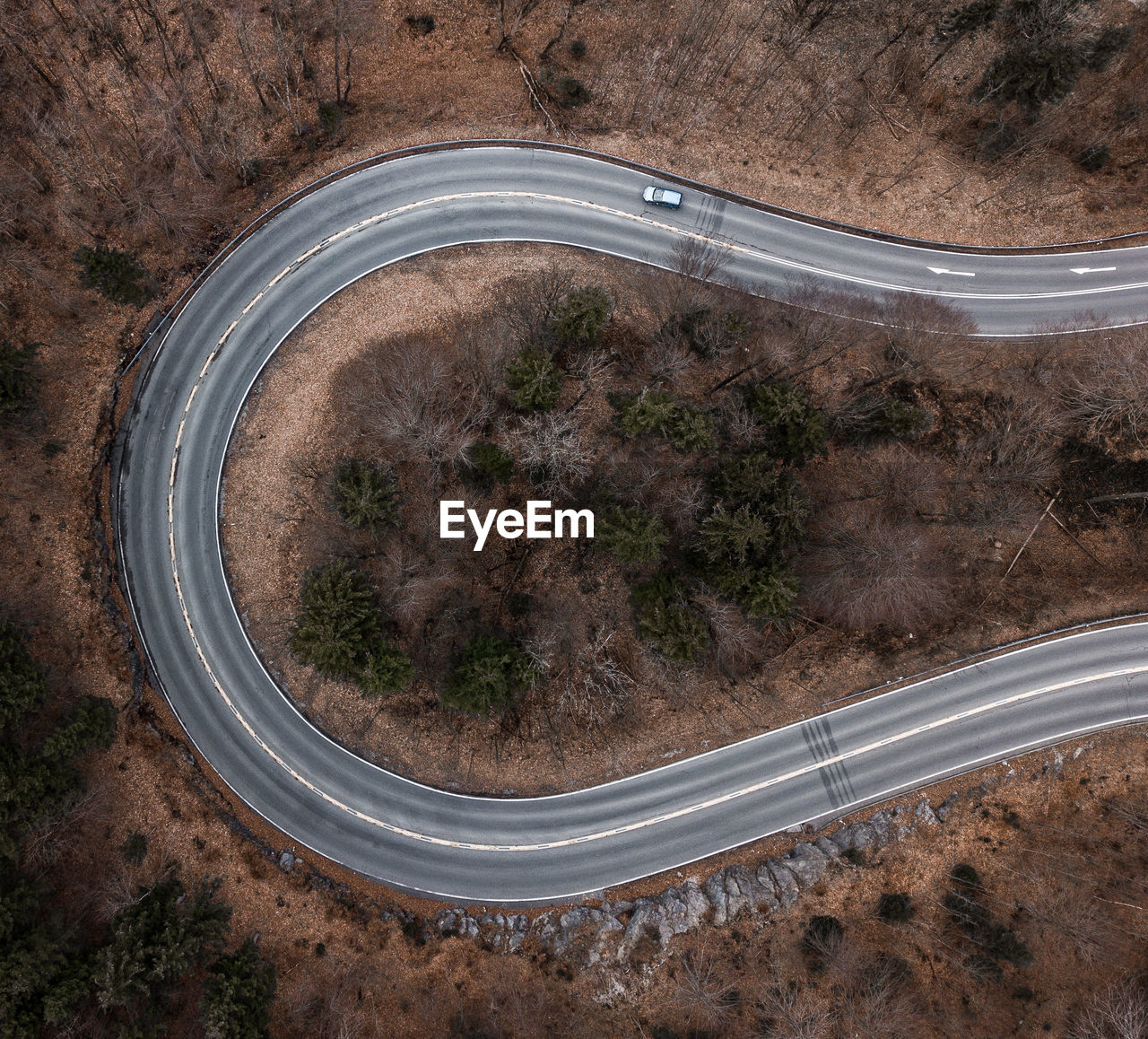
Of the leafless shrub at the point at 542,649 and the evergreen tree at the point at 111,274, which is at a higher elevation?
the evergreen tree at the point at 111,274

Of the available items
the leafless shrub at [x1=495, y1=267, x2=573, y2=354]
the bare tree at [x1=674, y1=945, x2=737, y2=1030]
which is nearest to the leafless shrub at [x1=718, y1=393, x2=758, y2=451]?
the leafless shrub at [x1=495, y1=267, x2=573, y2=354]

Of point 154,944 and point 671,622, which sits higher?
point 671,622

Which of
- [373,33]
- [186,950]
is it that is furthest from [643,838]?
[373,33]

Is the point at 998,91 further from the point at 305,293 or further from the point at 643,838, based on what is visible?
the point at 643,838

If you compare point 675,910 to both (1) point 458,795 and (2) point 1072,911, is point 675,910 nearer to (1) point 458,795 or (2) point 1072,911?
(1) point 458,795

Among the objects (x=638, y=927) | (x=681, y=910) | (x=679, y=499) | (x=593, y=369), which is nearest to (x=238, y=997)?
(x=638, y=927)

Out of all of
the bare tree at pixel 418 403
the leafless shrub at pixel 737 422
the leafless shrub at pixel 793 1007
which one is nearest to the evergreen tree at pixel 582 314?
the bare tree at pixel 418 403

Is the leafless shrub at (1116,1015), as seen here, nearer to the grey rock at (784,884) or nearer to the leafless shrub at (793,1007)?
the leafless shrub at (793,1007)
